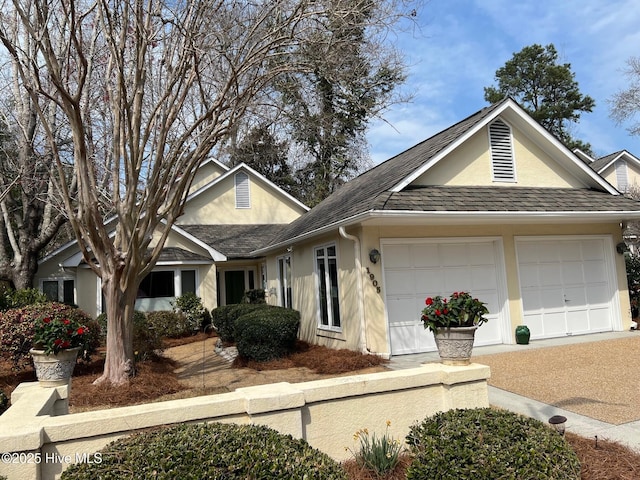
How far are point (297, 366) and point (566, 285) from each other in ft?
23.1

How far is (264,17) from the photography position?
8469 mm

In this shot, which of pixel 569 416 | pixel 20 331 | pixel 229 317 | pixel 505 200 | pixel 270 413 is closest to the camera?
pixel 270 413

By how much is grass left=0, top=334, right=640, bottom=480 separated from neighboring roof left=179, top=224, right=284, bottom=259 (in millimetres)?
7700

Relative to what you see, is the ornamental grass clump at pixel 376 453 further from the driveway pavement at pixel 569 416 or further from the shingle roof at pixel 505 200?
the shingle roof at pixel 505 200

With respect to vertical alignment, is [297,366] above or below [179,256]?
below

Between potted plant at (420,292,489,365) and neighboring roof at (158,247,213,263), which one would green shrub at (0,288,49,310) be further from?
potted plant at (420,292,489,365)

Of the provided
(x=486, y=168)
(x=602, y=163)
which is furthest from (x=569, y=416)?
(x=602, y=163)

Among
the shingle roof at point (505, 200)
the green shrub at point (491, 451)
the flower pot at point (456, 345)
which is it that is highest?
the shingle roof at point (505, 200)

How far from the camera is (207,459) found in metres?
2.66

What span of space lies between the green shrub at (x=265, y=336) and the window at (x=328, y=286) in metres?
1.06

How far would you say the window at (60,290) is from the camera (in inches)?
737

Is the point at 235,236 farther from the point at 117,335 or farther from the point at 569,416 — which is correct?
the point at 569,416

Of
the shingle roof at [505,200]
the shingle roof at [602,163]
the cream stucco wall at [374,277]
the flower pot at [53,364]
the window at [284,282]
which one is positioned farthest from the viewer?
the shingle roof at [602,163]

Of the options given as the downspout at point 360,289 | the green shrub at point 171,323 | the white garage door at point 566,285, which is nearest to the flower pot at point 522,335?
the white garage door at point 566,285
